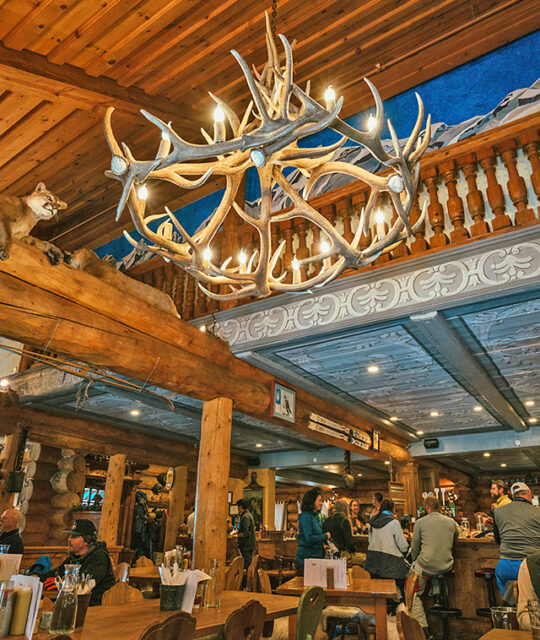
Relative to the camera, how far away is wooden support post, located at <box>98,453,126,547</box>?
A: 9.50 m

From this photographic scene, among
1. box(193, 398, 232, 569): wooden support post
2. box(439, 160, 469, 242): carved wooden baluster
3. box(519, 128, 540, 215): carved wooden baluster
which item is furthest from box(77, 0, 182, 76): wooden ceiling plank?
box(193, 398, 232, 569): wooden support post

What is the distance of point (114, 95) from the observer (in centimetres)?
548

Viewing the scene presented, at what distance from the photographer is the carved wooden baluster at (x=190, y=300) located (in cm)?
628

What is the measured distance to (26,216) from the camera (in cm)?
379

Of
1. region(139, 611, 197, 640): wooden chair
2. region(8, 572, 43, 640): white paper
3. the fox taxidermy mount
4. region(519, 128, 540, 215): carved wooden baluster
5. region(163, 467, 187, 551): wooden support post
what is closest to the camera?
region(139, 611, 197, 640): wooden chair

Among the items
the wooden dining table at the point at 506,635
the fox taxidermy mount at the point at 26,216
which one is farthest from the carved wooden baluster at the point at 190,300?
the wooden dining table at the point at 506,635

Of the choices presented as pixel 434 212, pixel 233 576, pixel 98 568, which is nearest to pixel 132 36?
pixel 434 212

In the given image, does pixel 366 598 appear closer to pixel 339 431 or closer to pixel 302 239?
pixel 339 431

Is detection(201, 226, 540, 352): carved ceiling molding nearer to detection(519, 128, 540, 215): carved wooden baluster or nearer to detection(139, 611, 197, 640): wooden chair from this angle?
detection(519, 128, 540, 215): carved wooden baluster

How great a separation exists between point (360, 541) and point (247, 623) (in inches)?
290

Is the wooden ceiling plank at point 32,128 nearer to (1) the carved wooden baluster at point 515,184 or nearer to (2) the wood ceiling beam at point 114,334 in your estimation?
(2) the wood ceiling beam at point 114,334

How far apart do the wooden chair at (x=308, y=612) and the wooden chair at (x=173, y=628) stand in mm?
888

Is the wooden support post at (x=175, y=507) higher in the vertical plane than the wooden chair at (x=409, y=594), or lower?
higher

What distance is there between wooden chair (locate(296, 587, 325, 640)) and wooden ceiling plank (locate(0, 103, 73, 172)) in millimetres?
5411
